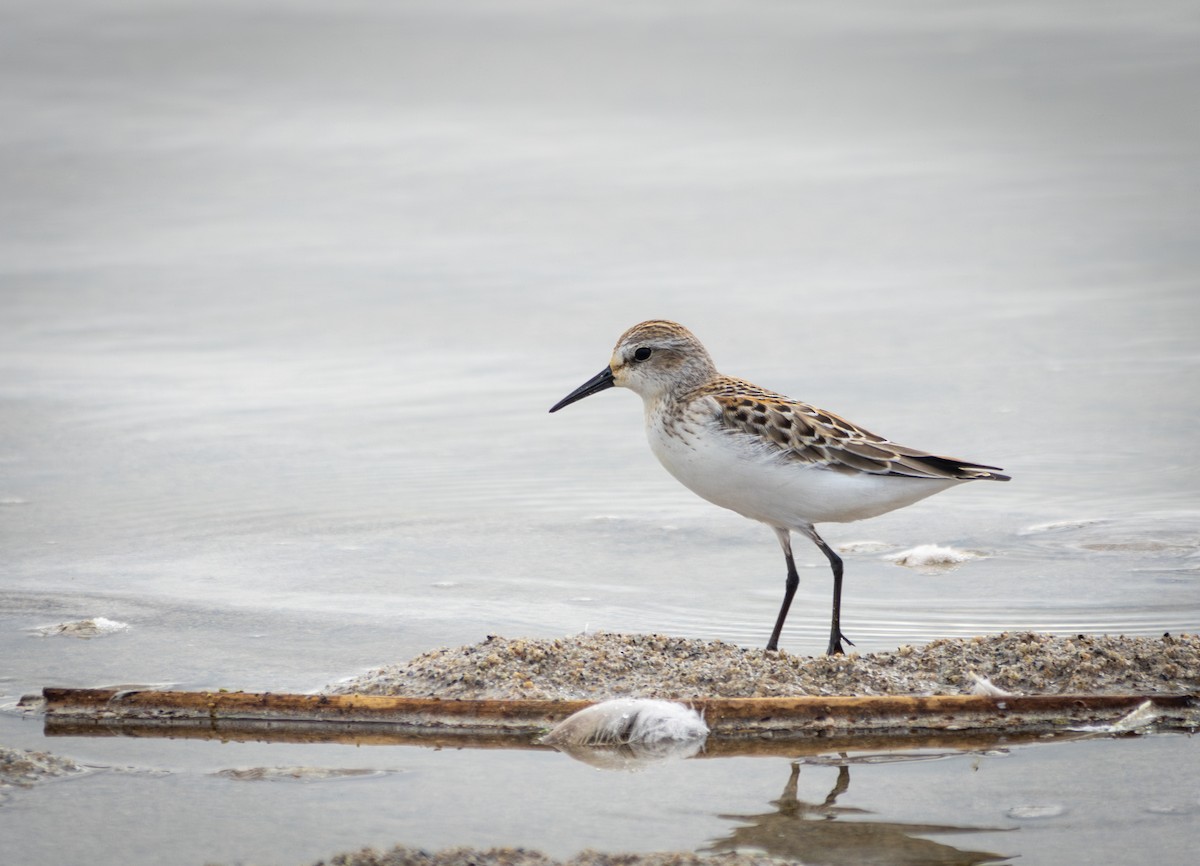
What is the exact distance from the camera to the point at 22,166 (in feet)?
38.0

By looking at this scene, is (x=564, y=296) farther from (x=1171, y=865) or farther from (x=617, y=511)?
(x=1171, y=865)

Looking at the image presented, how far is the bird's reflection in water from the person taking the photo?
302 cm

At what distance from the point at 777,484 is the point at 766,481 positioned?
0.04 metres

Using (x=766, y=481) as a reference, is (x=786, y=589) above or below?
below

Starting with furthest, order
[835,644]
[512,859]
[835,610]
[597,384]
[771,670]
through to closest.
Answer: [597,384] → [835,610] → [835,644] → [771,670] → [512,859]

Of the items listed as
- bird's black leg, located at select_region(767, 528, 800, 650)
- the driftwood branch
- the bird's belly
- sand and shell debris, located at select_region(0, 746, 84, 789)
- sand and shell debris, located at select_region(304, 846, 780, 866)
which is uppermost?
the bird's belly

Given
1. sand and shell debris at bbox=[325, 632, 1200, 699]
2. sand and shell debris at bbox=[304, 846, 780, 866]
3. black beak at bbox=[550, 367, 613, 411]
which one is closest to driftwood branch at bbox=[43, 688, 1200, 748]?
sand and shell debris at bbox=[325, 632, 1200, 699]

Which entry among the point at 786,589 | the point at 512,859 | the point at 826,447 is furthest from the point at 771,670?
the point at 512,859

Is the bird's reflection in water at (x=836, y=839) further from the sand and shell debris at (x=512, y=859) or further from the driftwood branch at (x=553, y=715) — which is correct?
the driftwood branch at (x=553, y=715)

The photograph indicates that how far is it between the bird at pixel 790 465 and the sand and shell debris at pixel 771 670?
645 millimetres

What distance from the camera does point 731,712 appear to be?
368cm

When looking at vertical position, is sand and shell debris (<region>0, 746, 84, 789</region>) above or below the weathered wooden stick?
below

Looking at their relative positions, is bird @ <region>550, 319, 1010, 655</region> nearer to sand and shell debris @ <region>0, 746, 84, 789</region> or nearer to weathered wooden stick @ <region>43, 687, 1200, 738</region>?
weathered wooden stick @ <region>43, 687, 1200, 738</region>

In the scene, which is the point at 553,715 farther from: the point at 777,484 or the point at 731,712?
the point at 777,484
